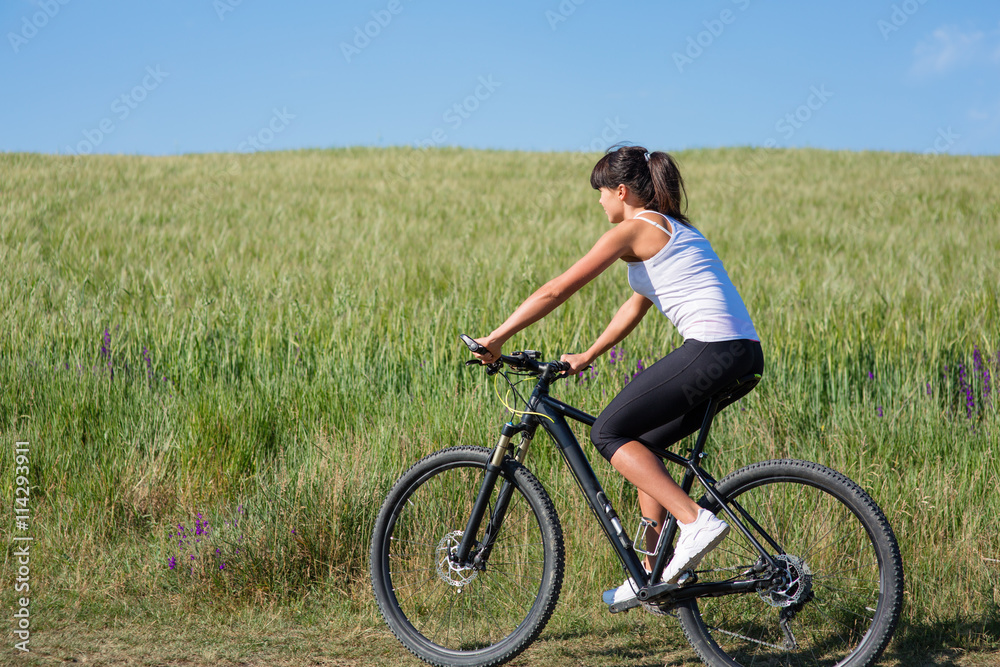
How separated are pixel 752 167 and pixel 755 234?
1416cm

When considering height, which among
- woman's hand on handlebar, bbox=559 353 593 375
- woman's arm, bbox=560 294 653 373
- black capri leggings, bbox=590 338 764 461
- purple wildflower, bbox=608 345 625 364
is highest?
purple wildflower, bbox=608 345 625 364

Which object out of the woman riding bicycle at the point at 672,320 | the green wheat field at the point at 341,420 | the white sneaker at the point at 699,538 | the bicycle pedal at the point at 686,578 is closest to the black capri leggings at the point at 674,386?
the woman riding bicycle at the point at 672,320

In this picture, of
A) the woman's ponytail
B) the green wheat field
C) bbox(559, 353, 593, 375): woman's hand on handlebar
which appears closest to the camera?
the woman's ponytail

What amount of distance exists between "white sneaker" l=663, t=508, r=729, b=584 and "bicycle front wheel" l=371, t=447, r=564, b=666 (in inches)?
18.5

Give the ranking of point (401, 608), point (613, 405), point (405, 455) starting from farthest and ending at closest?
point (405, 455)
point (401, 608)
point (613, 405)

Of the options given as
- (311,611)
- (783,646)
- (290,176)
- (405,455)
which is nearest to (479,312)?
(405,455)

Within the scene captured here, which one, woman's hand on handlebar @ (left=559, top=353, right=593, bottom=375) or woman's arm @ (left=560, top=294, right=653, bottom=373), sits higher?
woman's arm @ (left=560, top=294, right=653, bottom=373)

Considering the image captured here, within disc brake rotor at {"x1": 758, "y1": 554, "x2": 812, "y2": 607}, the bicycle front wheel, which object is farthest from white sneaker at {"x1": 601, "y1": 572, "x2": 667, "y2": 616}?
disc brake rotor at {"x1": 758, "y1": 554, "x2": 812, "y2": 607}

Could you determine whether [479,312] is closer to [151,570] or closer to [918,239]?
[151,570]

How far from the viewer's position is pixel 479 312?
6.27m

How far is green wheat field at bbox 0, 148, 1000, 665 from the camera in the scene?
128 inches

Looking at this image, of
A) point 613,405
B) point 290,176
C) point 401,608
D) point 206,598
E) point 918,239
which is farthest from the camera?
point 290,176

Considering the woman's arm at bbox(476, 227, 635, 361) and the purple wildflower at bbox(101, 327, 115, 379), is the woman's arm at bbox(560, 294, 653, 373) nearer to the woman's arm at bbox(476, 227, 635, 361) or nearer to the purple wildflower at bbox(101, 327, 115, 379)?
the woman's arm at bbox(476, 227, 635, 361)

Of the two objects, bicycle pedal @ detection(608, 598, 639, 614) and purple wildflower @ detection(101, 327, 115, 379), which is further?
purple wildflower @ detection(101, 327, 115, 379)
